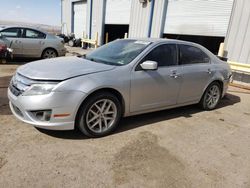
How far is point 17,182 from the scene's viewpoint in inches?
96.3

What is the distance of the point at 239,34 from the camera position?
8016 mm

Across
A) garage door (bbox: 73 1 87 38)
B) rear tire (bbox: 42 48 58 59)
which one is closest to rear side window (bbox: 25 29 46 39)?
rear tire (bbox: 42 48 58 59)

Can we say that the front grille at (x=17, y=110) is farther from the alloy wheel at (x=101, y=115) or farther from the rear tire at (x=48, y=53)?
the rear tire at (x=48, y=53)

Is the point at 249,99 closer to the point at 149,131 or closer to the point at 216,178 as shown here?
the point at 149,131

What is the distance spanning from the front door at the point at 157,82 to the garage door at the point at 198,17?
542 cm

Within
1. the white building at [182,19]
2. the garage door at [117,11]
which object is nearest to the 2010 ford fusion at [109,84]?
the white building at [182,19]

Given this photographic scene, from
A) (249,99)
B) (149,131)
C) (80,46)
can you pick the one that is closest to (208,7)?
(249,99)

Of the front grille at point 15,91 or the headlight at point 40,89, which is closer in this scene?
the headlight at point 40,89

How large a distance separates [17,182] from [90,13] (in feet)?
53.4

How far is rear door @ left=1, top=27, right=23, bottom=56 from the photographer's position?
8.76 metres

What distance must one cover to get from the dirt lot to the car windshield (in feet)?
3.72

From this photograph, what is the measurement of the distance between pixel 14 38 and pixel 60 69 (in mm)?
6671

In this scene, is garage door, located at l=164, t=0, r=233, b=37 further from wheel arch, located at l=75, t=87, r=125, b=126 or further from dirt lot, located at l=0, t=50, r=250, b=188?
wheel arch, located at l=75, t=87, r=125, b=126

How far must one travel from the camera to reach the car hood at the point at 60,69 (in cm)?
318
